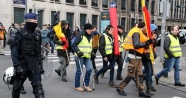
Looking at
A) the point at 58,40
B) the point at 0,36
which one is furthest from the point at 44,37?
the point at 58,40

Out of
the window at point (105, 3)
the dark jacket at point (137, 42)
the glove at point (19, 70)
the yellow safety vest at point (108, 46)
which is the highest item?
the window at point (105, 3)

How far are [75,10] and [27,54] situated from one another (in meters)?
32.1

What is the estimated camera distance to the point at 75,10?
3756cm

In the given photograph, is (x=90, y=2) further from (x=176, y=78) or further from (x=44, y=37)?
(x=176, y=78)

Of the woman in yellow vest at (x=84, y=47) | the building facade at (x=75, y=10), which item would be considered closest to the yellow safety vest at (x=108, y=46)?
the woman in yellow vest at (x=84, y=47)

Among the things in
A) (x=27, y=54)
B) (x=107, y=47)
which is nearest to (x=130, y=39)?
(x=107, y=47)

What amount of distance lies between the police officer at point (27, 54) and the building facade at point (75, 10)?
44.5ft

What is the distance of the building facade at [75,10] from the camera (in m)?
29.0

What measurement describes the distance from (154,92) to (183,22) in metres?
59.7

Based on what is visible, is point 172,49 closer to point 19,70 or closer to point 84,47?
point 84,47

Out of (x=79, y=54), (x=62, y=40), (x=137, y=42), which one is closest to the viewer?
(x=137, y=42)

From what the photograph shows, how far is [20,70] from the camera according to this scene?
18.7 ft

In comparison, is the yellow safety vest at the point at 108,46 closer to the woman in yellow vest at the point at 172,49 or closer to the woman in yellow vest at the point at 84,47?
the woman in yellow vest at the point at 84,47

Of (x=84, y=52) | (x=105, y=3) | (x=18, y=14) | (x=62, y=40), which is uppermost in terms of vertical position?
(x=105, y=3)
